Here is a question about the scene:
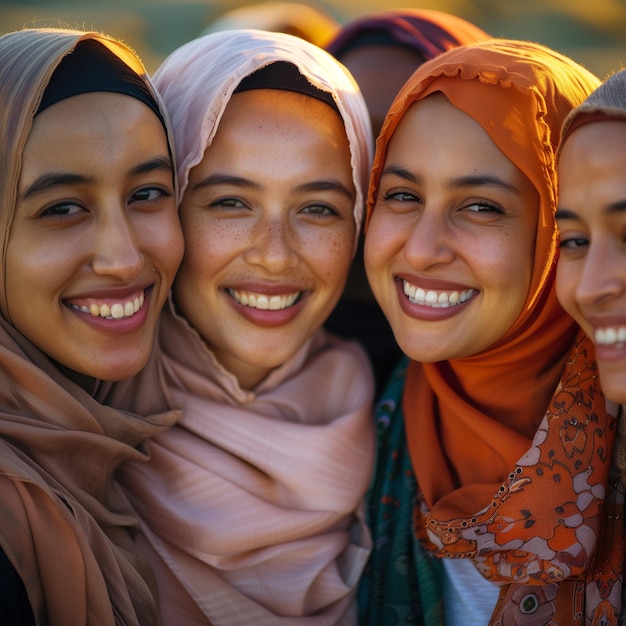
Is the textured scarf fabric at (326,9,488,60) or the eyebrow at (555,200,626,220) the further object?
the textured scarf fabric at (326,9,488,60)

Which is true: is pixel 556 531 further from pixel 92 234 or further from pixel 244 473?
pixel 92 234

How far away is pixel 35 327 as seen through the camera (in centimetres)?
237

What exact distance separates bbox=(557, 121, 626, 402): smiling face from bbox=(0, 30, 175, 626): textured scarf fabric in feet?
4.44

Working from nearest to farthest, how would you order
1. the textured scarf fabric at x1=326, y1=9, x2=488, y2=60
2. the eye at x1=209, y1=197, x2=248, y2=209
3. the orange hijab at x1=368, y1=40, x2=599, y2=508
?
the orange hijab at x1=368, y1=40, x2=599, y2=508 < the eye at x1=209, y1=197, x2=248, y2=209 < the textured scarf fabric at x1=326, y1=9, x2=488, y2=60

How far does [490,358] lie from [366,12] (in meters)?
12.1

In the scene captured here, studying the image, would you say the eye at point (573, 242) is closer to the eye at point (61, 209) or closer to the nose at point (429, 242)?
the nose at point (429, 242)

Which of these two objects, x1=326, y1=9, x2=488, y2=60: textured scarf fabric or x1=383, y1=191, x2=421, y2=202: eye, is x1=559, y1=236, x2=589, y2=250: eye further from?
x1=326, y1=9, x2=488, y2=60: textured scarf fabric

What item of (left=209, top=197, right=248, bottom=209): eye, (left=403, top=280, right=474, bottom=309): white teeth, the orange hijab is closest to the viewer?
the orange hijab

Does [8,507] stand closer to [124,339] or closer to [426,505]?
[124,339]

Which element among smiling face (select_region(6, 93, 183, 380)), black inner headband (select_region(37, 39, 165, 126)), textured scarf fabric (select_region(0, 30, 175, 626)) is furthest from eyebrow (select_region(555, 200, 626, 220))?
textured scarf fabric (select_region(0, 30, 175, 626))

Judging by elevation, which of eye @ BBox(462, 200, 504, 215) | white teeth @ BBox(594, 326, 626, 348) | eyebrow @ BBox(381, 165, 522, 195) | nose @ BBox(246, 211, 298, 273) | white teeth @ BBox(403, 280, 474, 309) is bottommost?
white teeth @ BBox(403, 280, 474, 309)

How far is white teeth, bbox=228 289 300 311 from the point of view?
276 cm

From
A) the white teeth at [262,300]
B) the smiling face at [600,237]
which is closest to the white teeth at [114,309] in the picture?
the white teeth at [262,300]

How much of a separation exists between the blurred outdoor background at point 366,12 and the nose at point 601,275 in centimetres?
1071
